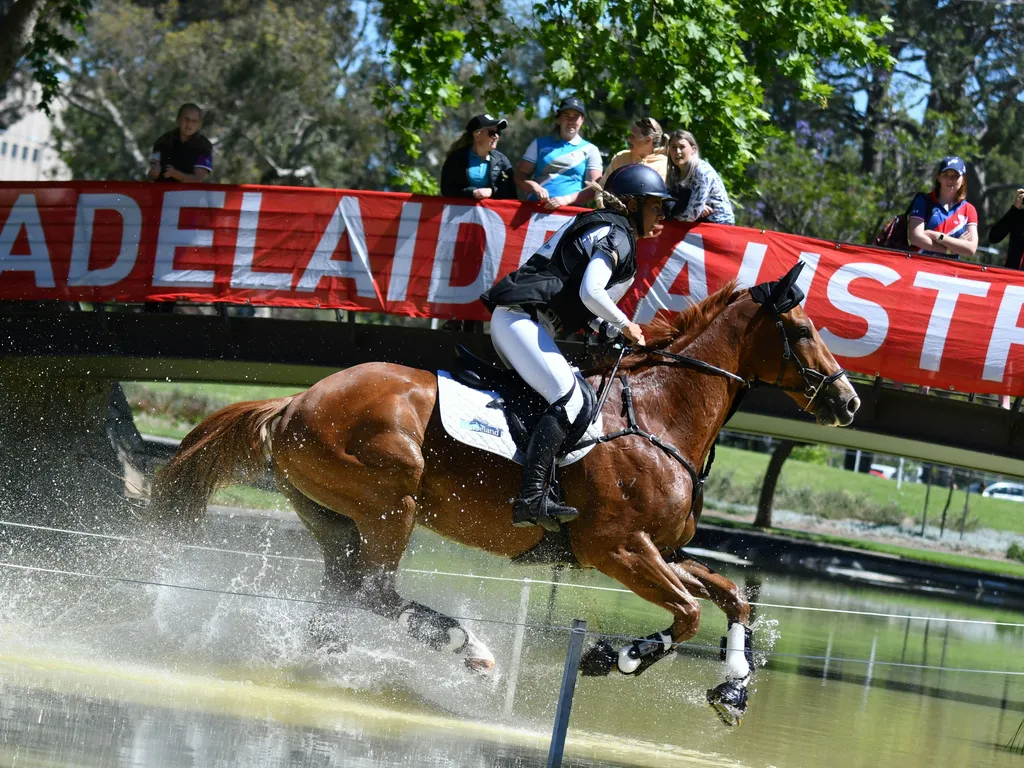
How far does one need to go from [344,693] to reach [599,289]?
10.6 ft

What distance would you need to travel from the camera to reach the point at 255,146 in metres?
42.3

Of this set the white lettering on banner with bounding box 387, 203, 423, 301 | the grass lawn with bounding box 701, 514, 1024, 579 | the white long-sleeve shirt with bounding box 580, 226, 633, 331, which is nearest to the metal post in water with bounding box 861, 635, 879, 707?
the white long-sleeve shirt with bounding box 580, 226, 633, 331

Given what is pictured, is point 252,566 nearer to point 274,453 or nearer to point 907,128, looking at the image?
point 274,453

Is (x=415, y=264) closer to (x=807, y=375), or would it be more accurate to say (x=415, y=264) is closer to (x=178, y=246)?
(x=178, y=246)

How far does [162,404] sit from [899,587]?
20394 mm

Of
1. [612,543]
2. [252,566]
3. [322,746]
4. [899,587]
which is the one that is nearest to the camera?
[322,746]

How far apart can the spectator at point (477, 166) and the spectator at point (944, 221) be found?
3947mm

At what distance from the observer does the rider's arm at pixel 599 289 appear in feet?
24.9

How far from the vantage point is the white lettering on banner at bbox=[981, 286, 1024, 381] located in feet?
36.9

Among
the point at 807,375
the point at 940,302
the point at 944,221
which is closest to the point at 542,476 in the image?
the point at 807,375

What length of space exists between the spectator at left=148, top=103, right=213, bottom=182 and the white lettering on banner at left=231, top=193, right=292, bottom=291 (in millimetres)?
1384

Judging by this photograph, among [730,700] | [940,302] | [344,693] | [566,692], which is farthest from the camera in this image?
[940,302]

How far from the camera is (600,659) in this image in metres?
7.66

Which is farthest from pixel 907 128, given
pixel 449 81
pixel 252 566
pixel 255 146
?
pixel 252 566
